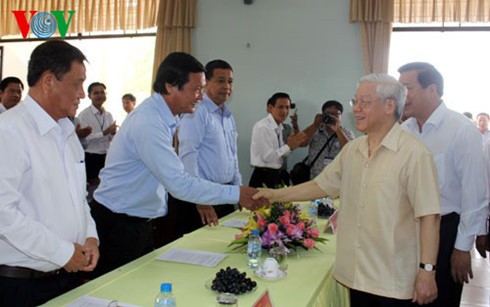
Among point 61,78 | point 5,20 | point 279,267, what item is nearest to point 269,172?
point 279,267

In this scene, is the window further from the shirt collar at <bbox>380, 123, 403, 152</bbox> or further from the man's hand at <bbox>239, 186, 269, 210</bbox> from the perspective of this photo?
the shirt collar at <bbox>380, 123, 403, 152</bbox>

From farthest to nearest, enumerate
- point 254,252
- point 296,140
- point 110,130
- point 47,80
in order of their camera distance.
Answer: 1. point 110,130
2. point 296,140
3. point 254,252
4. point 47,80

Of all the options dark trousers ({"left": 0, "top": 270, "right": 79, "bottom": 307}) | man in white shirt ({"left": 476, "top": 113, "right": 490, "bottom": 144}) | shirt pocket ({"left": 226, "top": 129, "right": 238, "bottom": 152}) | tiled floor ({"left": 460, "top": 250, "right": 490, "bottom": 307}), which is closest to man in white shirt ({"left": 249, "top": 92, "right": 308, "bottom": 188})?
shirt pocket ({"left": 226, "top": 129, "right": 238, "bottom": 152})

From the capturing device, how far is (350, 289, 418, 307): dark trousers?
1.64 metres

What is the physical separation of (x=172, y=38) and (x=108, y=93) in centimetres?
159

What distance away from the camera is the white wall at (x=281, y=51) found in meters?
5.62

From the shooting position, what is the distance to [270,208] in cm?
226

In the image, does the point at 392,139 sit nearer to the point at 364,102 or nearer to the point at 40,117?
the point at 364,102

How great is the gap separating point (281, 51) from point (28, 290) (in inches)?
189

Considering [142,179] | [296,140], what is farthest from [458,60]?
[142,179]

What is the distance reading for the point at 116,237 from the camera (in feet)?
7.15

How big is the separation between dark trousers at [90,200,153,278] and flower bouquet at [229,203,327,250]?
49 centimetres

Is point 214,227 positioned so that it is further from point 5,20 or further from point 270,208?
point 5,20

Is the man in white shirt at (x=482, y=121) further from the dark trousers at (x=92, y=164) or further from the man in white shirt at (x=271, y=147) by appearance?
the dark trousers at (x=92, y=164)
